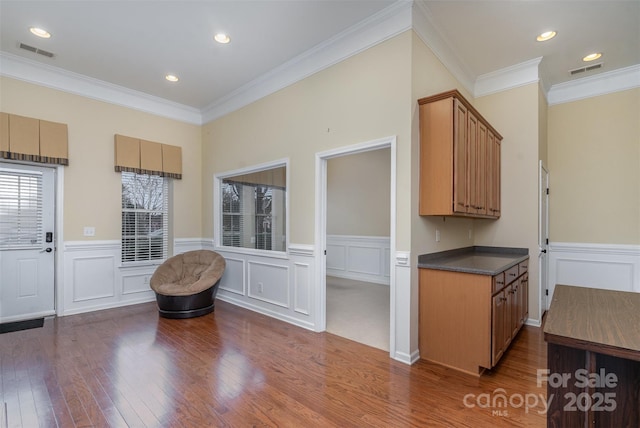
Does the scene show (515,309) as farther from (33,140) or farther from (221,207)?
(33,140)

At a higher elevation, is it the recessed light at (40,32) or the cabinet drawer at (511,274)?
the recessed light at (40,32)

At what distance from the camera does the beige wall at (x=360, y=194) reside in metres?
6.71

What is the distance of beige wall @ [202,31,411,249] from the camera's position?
3027 mm

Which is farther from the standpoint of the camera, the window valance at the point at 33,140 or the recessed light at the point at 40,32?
the window valance at the point at 33,140

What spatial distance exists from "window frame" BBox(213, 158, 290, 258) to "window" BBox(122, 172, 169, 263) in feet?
A: 2.93

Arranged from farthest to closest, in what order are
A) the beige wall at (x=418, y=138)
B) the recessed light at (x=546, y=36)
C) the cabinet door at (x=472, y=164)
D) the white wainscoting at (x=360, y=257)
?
the white wainscoting at (x=360, y=257) < the recessed light at (x=546, y=36) < the cabinet door at (x=472, y=164) < the beige wall at (x=418, y=138)

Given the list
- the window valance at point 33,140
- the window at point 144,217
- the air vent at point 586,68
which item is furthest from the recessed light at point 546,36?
the window valance at point 33,140

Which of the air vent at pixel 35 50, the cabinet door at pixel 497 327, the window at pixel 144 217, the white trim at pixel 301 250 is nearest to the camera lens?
the cabinet door at pixel 497 327

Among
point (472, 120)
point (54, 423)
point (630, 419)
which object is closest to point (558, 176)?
point (472, 120)

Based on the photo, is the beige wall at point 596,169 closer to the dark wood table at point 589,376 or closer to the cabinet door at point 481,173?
the cabinet door at point 481,173

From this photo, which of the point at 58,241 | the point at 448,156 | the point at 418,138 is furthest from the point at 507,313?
the point at 58,241

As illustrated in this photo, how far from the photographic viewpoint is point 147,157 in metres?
5.10

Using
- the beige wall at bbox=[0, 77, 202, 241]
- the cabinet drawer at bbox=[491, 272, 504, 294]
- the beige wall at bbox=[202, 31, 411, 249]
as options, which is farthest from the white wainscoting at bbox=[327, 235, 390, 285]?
the beige wall at bbox=[0, 77, 202, 241]

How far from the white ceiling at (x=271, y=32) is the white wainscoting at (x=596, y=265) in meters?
2.41
